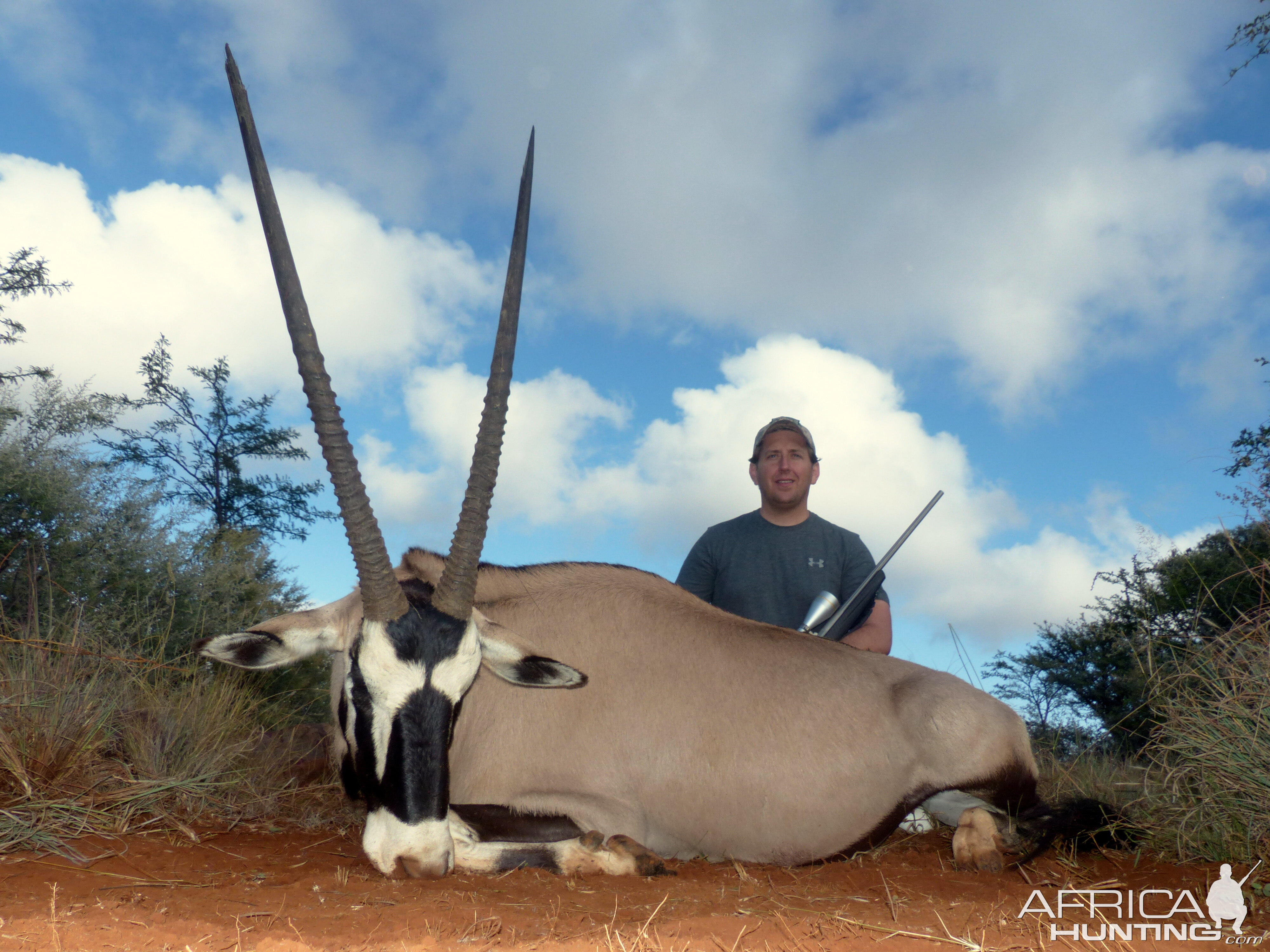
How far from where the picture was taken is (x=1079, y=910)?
3.21m

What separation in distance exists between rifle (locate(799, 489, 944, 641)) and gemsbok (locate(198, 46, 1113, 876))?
4.85 ft

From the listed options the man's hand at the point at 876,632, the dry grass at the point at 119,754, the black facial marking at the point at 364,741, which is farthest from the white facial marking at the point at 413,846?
the man's hand at the point at 876,632

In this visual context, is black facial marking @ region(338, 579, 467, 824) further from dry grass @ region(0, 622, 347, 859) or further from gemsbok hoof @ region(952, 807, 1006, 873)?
gemsbok hoof @ region(952, 807, 1006, 873)

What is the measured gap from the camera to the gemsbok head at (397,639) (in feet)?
11.1

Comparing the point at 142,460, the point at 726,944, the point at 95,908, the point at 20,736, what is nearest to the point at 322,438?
the point at 95,908

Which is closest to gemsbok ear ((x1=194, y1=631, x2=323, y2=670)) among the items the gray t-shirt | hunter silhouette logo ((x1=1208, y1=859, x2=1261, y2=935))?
the gray t-shirt

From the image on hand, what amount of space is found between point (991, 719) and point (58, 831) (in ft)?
14.4

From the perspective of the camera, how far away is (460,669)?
3609 millimetres

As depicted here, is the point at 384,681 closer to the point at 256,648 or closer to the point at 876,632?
the point at 256,648

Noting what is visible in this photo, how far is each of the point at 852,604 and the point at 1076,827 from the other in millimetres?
2347

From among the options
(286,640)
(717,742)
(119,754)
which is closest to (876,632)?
(717,742)

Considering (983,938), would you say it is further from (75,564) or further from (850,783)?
(75,564)

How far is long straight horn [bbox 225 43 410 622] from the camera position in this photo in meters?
3.96

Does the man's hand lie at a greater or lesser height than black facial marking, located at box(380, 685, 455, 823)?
greater
